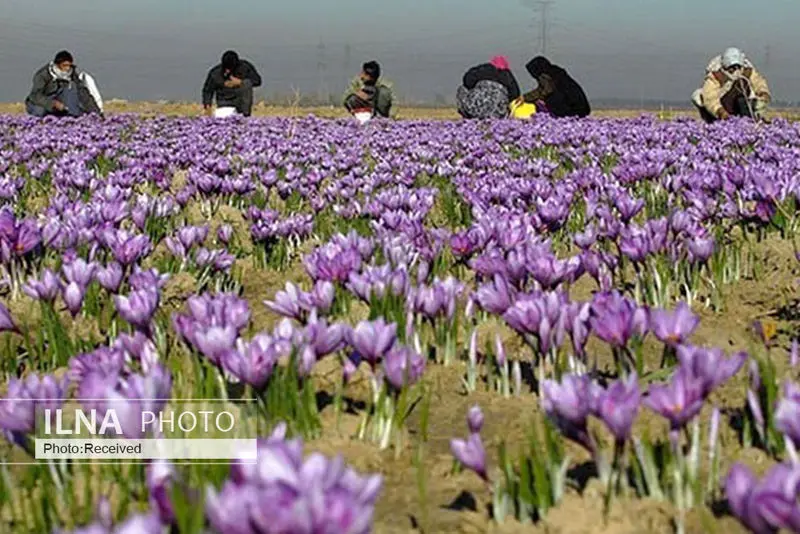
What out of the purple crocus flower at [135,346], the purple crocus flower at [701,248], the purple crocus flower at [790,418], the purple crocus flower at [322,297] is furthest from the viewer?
the purple crocus flower at [701,248]

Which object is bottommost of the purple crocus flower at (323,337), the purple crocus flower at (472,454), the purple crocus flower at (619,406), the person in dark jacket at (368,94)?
the purple crocus flower at (472,454)

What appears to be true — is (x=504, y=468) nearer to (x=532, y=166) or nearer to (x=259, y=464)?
(x=259, y=464)

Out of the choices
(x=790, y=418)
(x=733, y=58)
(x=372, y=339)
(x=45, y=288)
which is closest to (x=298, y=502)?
(x=790, y=418)

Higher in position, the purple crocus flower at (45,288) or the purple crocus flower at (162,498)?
the purple crocus flower at (45,288)

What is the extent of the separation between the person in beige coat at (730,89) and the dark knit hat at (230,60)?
13.4m

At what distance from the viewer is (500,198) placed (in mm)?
7312

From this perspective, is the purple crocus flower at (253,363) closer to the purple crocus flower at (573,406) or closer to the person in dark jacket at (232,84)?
the purple crocus flower at (573,406)

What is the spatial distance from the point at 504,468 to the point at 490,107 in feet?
83.5

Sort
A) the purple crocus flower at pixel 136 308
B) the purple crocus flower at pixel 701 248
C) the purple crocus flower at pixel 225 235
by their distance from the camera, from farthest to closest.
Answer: the purple crocus flower at pixel 225 235 < the purple crocus flower at pixel 701 248 < the purple crocus flower at pixel 136 308

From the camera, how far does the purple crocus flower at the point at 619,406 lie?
7.74 feet

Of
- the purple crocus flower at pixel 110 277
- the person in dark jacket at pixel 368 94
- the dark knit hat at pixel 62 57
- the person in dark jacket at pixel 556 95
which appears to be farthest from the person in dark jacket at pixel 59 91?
the purple crocus flower at pixel 110 277

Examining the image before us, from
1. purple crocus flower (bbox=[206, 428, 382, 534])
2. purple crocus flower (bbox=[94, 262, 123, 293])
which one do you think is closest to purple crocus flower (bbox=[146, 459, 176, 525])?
purple crocus flower (bbox=[206, 428, 382, 534])

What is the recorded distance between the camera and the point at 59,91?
26.9 m

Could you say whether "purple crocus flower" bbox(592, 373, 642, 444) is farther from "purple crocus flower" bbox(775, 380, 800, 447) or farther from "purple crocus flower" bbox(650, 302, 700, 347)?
"purple crocus flower" bbox(650, 302, 700, 347)
